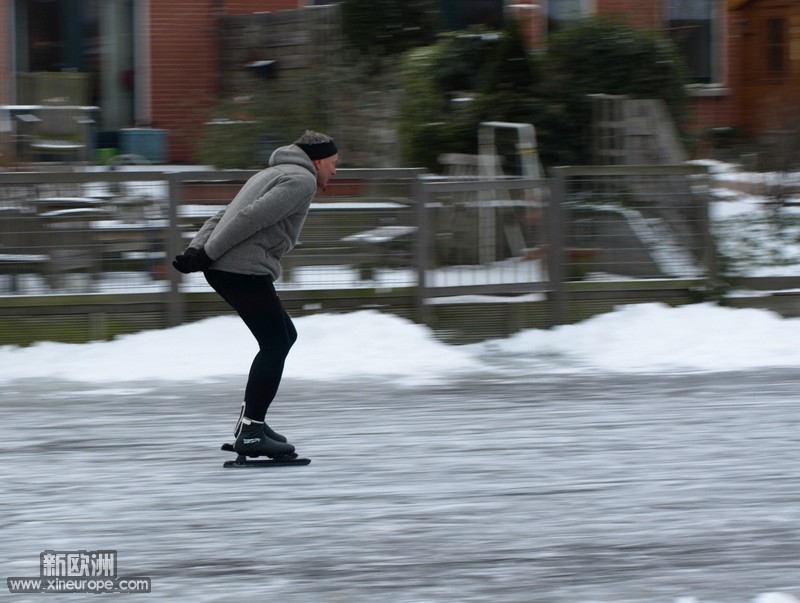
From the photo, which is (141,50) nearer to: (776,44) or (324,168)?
(776,44)

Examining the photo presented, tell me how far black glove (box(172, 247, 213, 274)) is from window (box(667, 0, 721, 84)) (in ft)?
40.0

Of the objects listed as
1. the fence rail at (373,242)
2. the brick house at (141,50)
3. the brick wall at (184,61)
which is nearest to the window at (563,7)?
the brick house at (141,50)

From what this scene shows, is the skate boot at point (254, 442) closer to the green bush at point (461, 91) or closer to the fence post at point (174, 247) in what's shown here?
the fence post at point (174, 247)

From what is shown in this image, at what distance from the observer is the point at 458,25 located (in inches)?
640

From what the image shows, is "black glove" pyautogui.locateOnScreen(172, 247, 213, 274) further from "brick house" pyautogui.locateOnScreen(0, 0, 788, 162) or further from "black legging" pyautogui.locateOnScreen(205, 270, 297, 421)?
"brick house" pyautogui.locateOnScreen(0, 0, 788, 162)

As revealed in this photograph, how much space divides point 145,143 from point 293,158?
9557mm

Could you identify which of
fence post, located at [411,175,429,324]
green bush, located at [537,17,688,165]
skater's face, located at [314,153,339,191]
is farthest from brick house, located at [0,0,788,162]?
skater's face, located at [314,153,339,191]

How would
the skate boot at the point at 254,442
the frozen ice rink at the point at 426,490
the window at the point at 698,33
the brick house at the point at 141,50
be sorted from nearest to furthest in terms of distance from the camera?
the frozen ice rink at the point at 426,490
the skate boot at the point at 254,442
the brick house at the point at 141,50
the window at the point at 698,33

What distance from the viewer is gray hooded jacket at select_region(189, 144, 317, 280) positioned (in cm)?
591

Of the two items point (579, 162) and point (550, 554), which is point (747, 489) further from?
point (579, 162)

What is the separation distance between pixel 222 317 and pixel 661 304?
3459 mm

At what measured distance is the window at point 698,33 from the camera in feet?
56.0

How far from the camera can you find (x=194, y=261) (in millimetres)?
6023

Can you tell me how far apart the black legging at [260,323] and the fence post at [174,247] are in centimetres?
320
